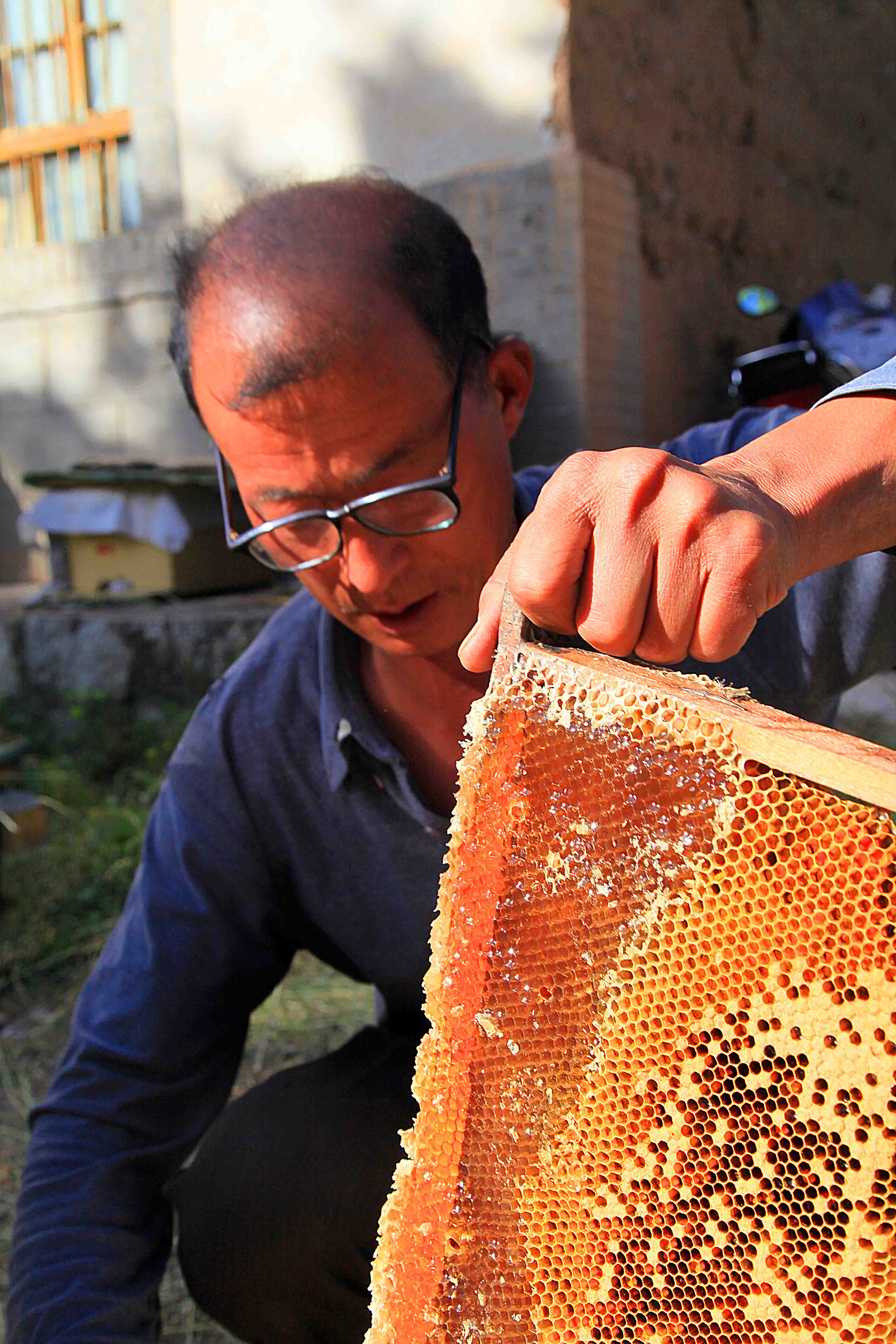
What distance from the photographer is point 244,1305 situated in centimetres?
195

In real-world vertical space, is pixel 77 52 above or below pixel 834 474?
above

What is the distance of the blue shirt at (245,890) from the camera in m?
1.72

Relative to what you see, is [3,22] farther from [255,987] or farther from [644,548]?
[644,548]

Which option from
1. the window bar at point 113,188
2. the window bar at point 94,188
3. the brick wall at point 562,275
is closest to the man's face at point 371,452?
the brick wall at point 562,275

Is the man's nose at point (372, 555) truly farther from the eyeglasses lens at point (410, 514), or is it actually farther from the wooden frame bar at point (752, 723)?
the wooden frame bar at point (752, 723)

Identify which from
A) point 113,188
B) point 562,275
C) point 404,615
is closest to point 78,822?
point 562,275

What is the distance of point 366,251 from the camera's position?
Result: 5.37ft

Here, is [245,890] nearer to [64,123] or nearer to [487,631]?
[487,631]

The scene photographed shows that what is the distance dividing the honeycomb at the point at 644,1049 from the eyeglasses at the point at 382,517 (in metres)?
0.68

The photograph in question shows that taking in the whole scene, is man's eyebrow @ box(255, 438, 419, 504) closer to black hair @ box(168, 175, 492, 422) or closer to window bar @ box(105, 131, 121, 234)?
black hair @ box(168, 175, 492, 422)

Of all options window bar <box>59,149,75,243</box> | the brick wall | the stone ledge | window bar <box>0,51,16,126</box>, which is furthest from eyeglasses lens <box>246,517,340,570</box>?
window bar <box>0,51,16,126</box>

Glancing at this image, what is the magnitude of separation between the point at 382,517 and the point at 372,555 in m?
A: 0.06

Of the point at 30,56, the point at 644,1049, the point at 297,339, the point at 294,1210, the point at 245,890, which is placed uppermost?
the point at 30,56

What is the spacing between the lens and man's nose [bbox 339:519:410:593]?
1.63 meters
